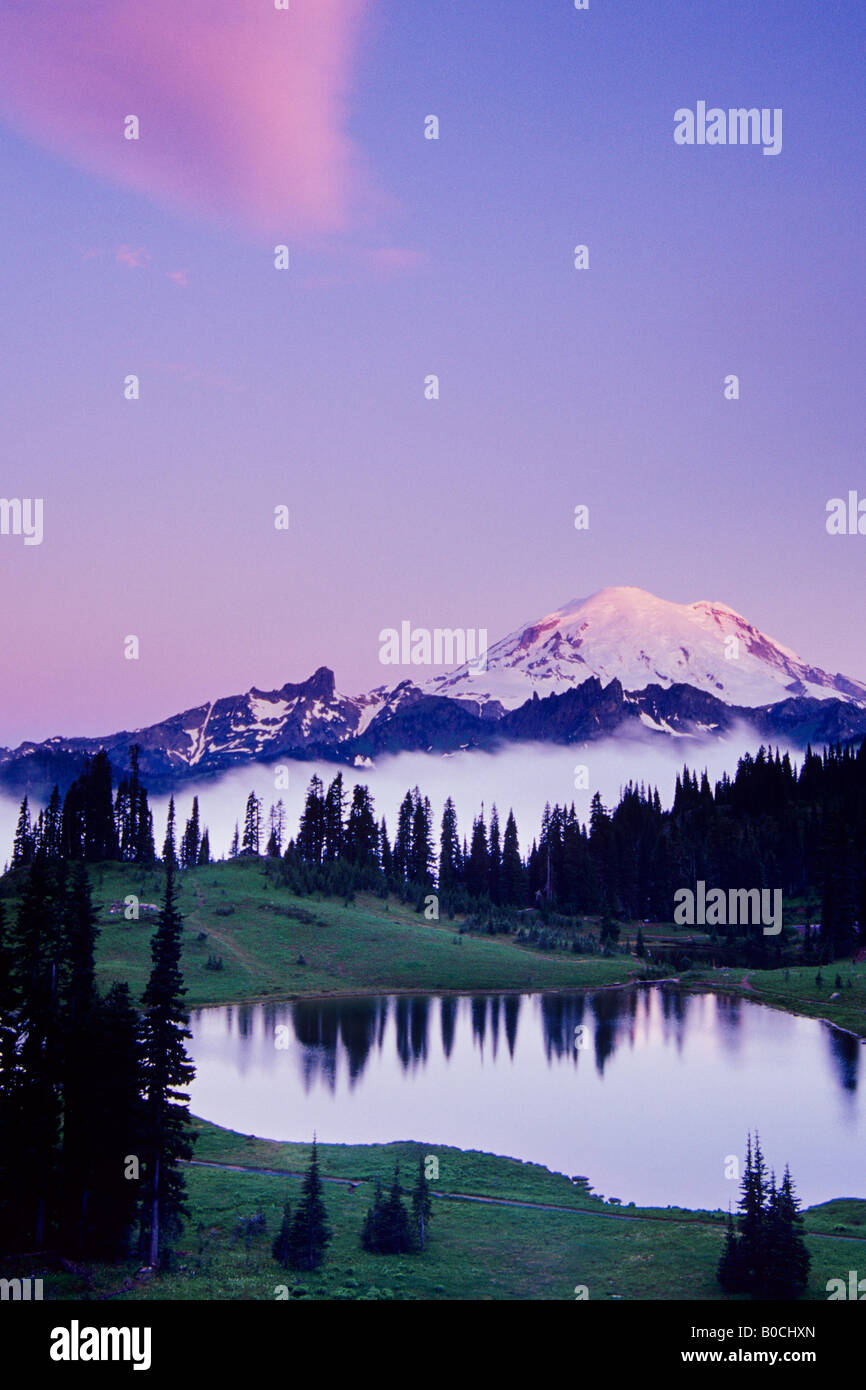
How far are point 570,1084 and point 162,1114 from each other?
122 ft

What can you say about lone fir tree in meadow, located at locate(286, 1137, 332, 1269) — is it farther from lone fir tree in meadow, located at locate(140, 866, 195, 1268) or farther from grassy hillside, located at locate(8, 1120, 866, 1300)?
lone fir tree in meadow, located at locate(140, 866, 195, 1268)

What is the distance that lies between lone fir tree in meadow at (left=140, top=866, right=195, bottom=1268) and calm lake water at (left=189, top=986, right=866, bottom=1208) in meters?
19.1

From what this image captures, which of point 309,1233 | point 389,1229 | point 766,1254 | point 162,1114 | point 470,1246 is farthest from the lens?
point 470,1246

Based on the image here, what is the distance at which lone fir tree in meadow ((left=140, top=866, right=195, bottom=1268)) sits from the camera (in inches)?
1309

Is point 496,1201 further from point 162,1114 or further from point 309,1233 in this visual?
point 162,1114

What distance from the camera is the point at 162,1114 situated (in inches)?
1347

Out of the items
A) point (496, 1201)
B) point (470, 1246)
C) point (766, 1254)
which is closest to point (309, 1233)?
point (470, 1246)

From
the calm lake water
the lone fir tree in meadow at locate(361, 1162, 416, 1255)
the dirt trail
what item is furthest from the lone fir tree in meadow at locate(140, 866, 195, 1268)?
the calm lake water

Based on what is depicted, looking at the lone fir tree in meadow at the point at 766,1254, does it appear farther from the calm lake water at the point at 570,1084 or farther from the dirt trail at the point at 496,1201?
the calm lake water at the point at 570,1084

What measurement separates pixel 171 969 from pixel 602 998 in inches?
2818

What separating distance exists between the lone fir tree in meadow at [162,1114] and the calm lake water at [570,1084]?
62.6ft

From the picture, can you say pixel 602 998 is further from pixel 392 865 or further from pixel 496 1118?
pixel 392 865
